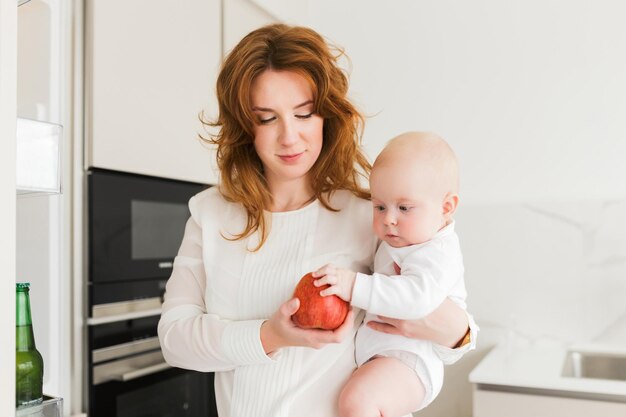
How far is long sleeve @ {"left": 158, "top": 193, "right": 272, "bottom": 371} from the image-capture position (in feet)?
2.96

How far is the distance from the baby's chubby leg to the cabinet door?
1014 mm

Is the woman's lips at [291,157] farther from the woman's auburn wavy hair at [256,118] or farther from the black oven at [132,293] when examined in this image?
the black oven at [132,293]

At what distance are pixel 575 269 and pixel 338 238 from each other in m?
1.49

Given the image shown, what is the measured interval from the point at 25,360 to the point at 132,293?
2.34ft

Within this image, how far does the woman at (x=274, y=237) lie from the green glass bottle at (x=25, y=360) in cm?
22

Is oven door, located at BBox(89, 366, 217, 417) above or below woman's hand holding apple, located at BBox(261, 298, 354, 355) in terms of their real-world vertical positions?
below

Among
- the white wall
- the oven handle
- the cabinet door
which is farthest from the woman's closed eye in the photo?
the white wall

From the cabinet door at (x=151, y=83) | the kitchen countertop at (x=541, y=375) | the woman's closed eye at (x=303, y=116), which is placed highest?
the cabinet door at (x=151, y=83)

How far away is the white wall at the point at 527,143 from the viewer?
213 cm

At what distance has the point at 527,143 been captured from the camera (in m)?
2.25

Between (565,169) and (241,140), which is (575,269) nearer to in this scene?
(565,169)

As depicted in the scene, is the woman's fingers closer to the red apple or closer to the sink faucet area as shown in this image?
the red apple

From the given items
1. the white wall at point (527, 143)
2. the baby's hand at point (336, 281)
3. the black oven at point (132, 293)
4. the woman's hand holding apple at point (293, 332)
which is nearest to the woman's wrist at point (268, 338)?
the woman's hand holding apple at point (293, 332)

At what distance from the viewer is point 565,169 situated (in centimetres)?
219
